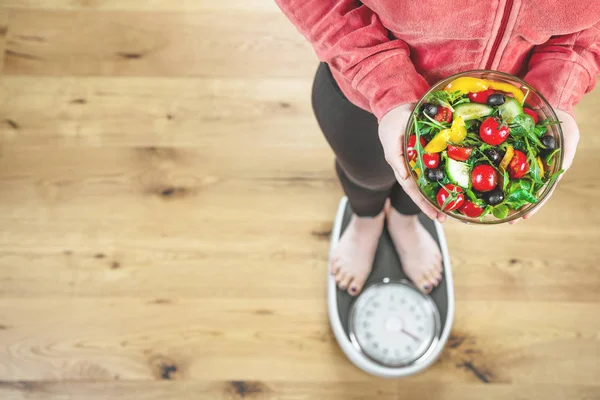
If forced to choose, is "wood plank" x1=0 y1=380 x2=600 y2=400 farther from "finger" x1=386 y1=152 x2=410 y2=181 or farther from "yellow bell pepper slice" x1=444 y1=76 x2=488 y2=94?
"yellow bell pepper slice" x1=444 y1=76 x2=488 y2=94

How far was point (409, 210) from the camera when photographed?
1.26m

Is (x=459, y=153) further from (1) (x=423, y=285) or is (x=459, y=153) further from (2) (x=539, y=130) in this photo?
(1) (x=423, y=285)

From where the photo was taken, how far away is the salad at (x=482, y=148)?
67cm

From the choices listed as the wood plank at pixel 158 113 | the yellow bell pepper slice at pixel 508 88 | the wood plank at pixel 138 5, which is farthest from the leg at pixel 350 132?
the wood plank at pixel 138 5

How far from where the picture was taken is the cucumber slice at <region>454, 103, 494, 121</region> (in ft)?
2.24

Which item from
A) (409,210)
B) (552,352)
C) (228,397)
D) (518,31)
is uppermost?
(518,31)

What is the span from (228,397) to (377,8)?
3.33ft

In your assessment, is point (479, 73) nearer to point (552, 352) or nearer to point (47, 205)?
point (552, 352)

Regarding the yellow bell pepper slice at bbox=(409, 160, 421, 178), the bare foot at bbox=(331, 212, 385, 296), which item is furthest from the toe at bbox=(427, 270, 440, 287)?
the yellow bell pepper slice at bbox=(409, 160, 421, 178)

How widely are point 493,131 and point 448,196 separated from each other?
10 cm

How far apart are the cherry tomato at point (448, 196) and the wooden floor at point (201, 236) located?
771 mm

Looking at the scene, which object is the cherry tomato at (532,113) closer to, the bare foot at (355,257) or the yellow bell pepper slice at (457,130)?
the yellow bell pepper slice at (457,130)

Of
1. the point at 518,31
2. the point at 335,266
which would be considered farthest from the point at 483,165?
the point at 335,266

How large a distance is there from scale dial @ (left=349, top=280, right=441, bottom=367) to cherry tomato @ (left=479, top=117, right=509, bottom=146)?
75 cm
